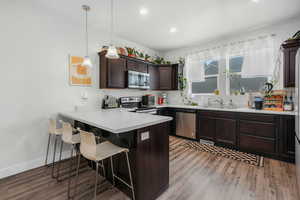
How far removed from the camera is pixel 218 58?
3.91 metres

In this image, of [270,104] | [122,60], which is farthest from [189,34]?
[270,104]

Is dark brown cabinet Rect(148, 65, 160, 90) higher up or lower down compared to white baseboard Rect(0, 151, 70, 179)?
higher up

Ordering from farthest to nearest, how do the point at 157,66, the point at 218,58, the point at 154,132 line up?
the point at 157,66
the point at 218,58
the point at 154,132

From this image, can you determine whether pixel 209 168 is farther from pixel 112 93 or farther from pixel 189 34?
pixel 189 34

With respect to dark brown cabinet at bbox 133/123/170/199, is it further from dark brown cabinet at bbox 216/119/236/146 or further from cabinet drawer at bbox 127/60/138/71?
cabinet drawer at bbox 127/60/138/71

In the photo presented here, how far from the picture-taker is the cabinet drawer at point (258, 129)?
105 inches

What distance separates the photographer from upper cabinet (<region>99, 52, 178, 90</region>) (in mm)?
3184

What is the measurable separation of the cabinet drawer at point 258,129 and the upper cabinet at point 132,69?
2260 mm

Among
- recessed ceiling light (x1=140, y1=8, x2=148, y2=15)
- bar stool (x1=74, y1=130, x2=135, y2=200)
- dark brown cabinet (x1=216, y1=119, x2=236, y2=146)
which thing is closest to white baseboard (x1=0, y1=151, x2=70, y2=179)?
bar stool (x1=74, y1=130, x2=135, y2=200)

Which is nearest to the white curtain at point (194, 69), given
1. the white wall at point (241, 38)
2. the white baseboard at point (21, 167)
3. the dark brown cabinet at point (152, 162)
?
the white wall at point (241, 38)

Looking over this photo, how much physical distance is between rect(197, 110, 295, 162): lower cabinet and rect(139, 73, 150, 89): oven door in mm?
1732

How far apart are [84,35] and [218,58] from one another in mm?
3576

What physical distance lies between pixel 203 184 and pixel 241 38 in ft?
11.9

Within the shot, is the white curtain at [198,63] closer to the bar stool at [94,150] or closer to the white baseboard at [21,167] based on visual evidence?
the bar stool at [94,150]
